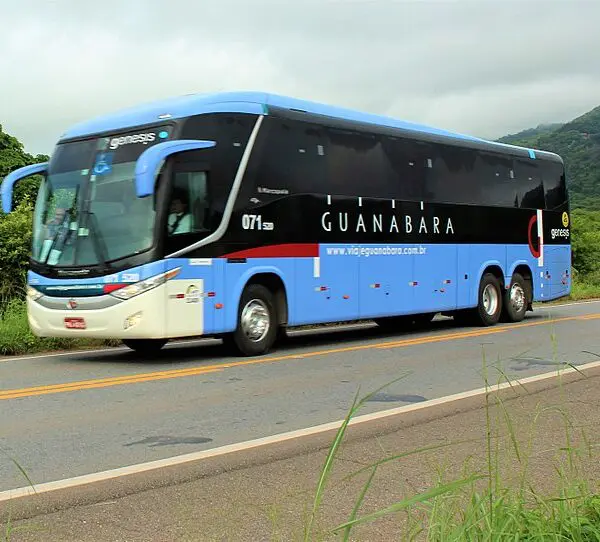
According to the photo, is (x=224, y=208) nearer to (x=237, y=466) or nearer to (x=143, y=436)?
(x=143, y=436)

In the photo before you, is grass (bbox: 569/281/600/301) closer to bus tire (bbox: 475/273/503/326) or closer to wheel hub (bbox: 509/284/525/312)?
wheel hub (bbox: 509/284/525/312)

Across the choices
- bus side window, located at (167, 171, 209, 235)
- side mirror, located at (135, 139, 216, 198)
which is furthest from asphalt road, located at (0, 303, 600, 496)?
side mirror, located at (135, 139, 216, 198)

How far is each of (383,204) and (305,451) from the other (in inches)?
354

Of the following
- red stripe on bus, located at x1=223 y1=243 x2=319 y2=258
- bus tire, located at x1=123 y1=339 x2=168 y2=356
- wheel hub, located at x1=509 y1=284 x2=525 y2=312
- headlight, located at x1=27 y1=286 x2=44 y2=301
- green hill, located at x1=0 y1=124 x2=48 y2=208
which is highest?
green hill, located at x1=0 y1=124 x2=48 y2=208

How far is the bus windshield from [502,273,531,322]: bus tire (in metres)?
9.78

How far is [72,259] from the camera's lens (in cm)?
1080

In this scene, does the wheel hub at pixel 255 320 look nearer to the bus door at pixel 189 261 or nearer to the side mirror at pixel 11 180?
the bus door at pixel 189 261

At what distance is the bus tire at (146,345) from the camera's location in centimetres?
1231

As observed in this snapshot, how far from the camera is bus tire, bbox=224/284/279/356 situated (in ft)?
37.9

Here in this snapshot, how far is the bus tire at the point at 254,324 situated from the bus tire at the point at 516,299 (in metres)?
7.56

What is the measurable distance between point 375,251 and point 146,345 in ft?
14.2

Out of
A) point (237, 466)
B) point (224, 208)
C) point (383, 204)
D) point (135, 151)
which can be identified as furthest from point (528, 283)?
point (237, 466)

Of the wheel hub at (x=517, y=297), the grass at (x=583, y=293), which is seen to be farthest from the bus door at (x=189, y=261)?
the grass at (x=583, y=293)

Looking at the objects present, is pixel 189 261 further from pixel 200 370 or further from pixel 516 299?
pixel 516 299
